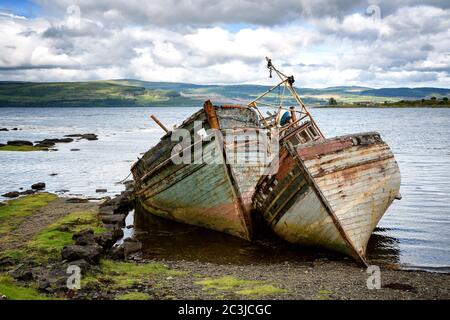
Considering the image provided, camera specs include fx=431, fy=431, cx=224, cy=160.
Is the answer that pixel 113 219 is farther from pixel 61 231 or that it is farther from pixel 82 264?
pixel 82 264

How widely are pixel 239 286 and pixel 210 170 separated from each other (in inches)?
211

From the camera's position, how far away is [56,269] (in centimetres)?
1015

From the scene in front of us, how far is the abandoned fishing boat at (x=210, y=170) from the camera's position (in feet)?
47.9

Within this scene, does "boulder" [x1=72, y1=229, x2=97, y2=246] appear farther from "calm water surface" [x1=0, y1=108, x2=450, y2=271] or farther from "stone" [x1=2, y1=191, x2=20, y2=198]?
"stone" [x1=2, y1=191, x2=20, y2=198]

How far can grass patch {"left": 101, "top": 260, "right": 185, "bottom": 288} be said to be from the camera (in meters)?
10.4

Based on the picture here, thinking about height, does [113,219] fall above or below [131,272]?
above

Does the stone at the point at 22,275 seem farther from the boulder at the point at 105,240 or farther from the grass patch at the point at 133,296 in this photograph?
the boulder at the point at 105,240

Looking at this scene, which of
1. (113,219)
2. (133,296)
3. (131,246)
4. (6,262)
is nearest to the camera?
(133,296)

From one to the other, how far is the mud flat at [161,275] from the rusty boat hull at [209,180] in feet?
4.89

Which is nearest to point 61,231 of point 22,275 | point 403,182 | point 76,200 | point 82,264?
point 82,264

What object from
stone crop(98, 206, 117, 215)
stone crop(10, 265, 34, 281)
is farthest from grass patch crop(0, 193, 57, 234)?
stone crop(10, 265, 34, 281)

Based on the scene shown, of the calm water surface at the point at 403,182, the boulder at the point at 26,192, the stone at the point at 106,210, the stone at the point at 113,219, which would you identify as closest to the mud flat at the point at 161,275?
the stone at the point at 113,219

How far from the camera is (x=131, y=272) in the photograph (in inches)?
446
